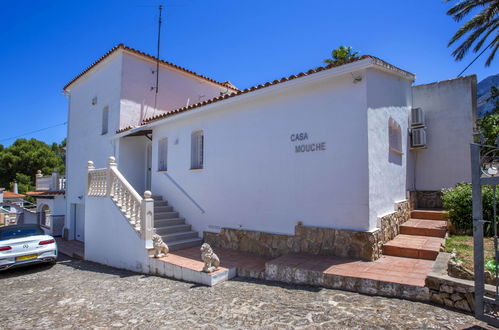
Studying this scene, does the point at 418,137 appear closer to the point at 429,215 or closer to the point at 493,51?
the point at 429,215

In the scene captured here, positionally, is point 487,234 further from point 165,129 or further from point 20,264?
point 20,264

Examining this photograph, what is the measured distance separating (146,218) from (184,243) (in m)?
1.49

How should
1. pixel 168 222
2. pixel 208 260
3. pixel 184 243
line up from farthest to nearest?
1. pixel 168 222
2. pixel 184 243
3. pixel 208 260

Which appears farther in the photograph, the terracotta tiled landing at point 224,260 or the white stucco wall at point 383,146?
the terracotta tiled landing at point 224,260

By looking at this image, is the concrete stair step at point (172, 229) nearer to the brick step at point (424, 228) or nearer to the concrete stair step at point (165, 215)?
the concrete stair step at point (165, 215)

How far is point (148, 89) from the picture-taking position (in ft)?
42.7

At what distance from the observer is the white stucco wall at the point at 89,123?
12680mm

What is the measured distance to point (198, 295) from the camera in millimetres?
5555

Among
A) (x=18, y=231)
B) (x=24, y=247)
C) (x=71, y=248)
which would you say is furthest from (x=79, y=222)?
(x=24, y=247)

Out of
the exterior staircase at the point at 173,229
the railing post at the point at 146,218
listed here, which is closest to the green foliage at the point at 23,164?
the exterior staircase at the point at 173,229

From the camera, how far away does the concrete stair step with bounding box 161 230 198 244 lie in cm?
856

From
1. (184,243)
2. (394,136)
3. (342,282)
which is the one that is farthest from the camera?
(184,243)

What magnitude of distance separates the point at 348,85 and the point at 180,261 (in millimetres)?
5643

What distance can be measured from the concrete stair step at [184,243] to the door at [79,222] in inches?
351
